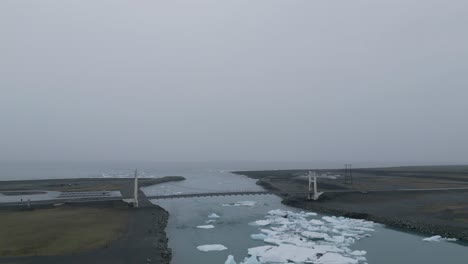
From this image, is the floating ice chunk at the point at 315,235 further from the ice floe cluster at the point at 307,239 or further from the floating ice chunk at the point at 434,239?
the floating ice chunk at the point at 434,239

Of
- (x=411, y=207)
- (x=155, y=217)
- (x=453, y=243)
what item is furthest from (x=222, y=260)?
(x=411, y=207)

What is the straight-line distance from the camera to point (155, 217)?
84.6 feet

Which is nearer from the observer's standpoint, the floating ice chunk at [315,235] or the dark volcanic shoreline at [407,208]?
the floating ice chunk at [315,235]

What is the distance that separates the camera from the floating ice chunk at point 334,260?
15.4m

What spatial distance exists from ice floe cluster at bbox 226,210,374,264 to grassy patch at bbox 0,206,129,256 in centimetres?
713

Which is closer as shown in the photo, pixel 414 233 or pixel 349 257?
pixel 349 257

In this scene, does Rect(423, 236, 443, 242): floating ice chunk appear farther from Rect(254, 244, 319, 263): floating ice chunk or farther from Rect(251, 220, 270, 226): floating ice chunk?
Rect(251, 220, 270, 226): floating ice chunk

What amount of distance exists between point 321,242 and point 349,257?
→ 2.77m

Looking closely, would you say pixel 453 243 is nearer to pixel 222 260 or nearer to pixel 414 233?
pixel 414 233

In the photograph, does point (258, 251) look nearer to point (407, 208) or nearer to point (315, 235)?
point (315, 235)

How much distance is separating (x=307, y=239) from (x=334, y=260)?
14.8 feet

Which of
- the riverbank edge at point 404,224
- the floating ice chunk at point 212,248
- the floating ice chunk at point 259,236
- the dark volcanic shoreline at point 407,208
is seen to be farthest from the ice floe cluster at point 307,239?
the dark volcanic shoreline at point 407,208

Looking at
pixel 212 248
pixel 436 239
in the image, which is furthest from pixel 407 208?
pixel 212 248

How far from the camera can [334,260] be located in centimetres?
1561
